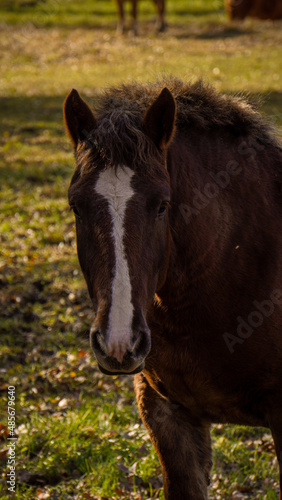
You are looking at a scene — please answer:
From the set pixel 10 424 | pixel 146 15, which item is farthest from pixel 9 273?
pixel 146 15

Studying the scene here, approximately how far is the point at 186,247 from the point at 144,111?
2.25ft

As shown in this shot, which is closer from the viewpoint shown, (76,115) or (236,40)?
(76,115)

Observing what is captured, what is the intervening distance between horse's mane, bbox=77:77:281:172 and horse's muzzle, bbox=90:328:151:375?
77 centimetres

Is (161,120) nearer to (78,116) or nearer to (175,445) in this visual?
(78,116)

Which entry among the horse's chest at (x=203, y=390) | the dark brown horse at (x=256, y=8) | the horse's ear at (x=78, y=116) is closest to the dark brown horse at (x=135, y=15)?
the dark brown horse at (x=256, y=8)

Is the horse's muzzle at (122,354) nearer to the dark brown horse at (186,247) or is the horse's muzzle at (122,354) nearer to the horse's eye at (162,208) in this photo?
the dark brown horse at (186,247)

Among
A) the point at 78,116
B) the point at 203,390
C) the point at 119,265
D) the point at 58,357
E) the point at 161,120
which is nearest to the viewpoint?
the point at 119,265

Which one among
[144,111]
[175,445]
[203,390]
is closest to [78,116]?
[144,111]

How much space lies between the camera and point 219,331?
2.99 m

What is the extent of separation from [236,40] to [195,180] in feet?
70.1

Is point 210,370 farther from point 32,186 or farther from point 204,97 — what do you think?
point 32,186

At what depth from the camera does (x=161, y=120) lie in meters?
2.79

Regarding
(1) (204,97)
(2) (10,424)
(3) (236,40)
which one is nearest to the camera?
(1) (204,97)

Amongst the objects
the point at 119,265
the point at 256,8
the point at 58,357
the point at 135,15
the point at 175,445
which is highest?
the point at 119,265
